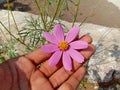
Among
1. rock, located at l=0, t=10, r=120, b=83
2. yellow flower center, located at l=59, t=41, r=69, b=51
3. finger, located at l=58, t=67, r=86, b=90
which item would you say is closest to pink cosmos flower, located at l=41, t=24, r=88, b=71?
yellow flower center, located at l=59, t=41, r=69, b=51

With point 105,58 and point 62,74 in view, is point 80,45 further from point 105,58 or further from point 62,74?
point 105,58

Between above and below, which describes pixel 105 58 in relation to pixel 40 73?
below

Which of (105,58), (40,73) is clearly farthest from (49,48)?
(105,58)

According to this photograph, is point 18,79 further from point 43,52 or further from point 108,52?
point 108,52

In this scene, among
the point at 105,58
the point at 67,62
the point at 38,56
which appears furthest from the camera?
the point at 105,58

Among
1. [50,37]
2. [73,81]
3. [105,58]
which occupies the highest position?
[50,37]

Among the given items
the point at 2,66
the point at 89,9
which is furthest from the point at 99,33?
the point at 2,66
